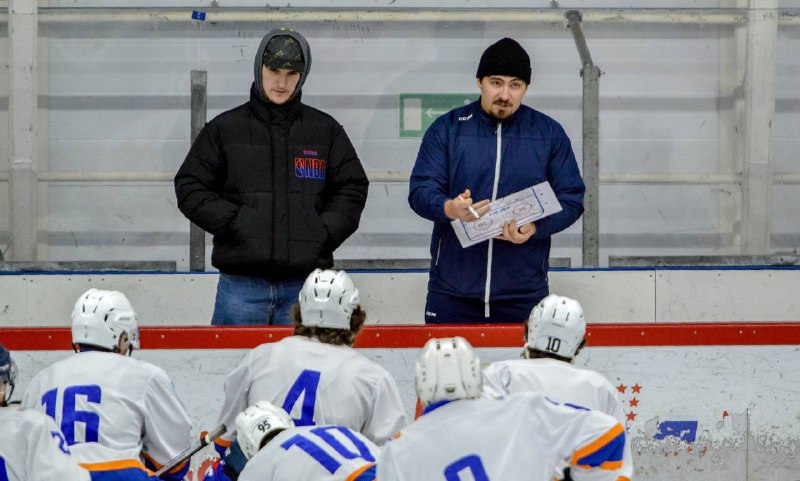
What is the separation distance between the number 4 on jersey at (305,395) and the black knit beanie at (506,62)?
1464 millimetres

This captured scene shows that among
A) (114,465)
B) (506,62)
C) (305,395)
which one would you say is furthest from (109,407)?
(506,62)

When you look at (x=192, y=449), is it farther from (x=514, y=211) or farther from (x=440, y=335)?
(x=514, y=211)

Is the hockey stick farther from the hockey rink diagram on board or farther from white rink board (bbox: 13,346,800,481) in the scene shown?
the hockey rink diagram on board

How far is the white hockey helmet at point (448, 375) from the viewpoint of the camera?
10.3 feet

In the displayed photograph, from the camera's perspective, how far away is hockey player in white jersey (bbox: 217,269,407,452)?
150 inches

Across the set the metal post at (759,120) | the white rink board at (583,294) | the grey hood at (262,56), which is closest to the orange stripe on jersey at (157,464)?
the grey hood at (262,56)

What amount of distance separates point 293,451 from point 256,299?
1690 millimetres

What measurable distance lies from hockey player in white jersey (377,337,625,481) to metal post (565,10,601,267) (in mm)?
2930

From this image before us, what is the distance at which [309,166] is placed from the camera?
489 centimetres

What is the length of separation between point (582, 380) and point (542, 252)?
3.70ft

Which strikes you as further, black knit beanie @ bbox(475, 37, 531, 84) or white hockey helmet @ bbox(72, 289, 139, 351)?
black knit beanie @ bbox(475, 37, 531, 84)

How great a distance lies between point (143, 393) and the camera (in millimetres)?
4062

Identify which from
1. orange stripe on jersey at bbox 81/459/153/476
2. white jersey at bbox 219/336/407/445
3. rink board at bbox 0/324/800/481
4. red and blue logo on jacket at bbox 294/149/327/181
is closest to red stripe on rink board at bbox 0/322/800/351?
rink board at bbox 0/324/800/481

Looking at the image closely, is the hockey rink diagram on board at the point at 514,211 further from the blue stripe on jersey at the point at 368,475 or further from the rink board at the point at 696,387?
the blue stripe on jersey at the point at 368,475
